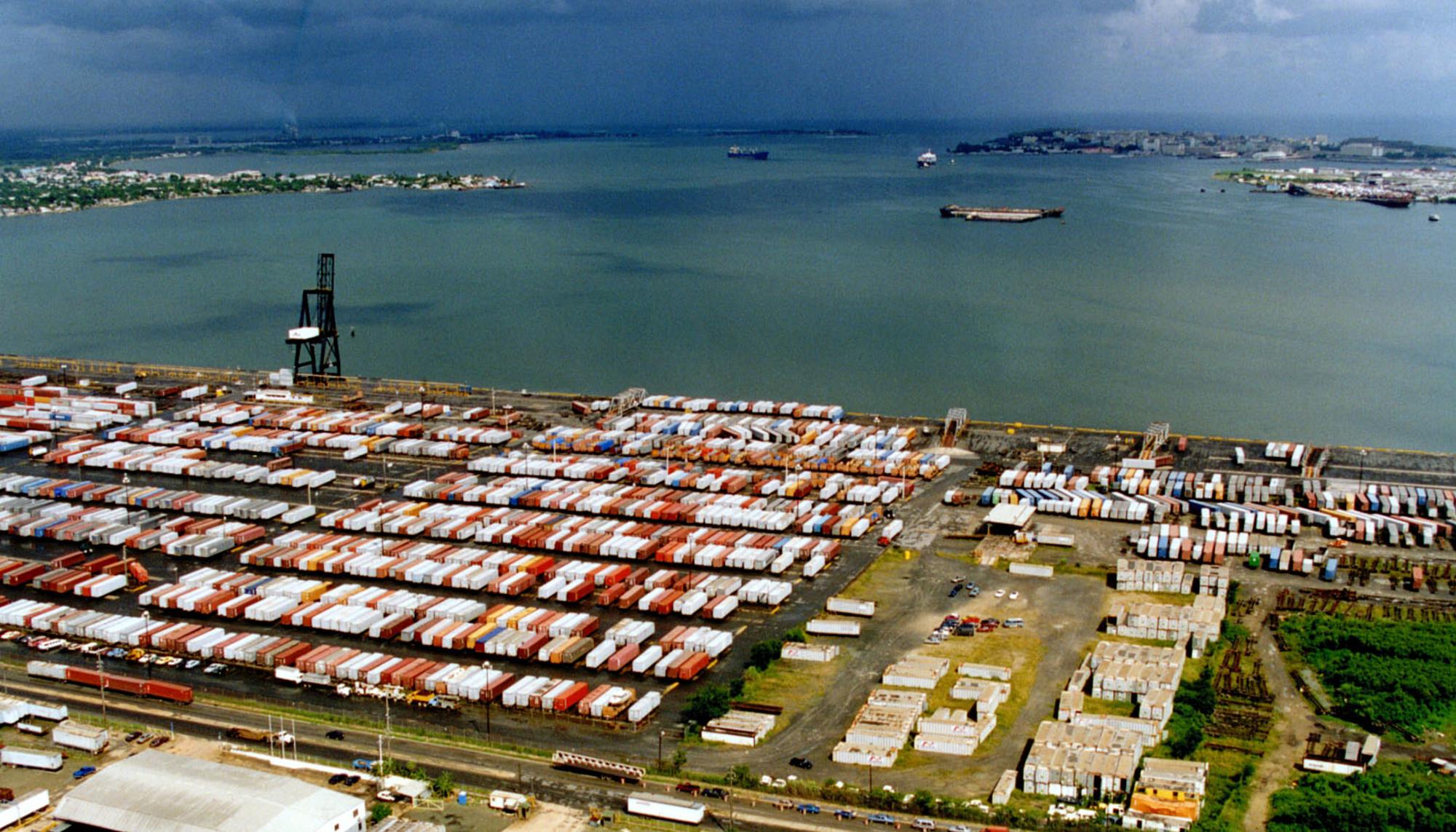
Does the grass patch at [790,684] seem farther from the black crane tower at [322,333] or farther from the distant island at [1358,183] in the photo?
the distant island at [1358,183]

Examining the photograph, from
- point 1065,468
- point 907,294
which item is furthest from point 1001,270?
point 1065,468

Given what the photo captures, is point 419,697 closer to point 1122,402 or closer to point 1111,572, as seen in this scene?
point 1111,572

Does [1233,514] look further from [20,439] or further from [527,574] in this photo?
[20,439]

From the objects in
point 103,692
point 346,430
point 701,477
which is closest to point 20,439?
point 346,430

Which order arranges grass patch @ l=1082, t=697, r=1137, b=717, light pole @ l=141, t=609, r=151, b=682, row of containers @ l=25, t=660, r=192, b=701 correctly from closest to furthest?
grass patch @ l=1082, t=697, r=1137, b=717
row of containers @ l=25, t=660, r=192, b=701
light pole @ l=141, t=609, r=151, b=682

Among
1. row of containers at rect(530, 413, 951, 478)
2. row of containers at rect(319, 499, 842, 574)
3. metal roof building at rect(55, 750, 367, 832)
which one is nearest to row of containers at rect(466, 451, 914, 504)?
row of containers at rect(530, 413, 951, 478)

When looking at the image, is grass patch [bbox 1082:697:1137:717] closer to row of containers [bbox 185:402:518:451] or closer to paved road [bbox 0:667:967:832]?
paved road [bbox 0:667:967:832]

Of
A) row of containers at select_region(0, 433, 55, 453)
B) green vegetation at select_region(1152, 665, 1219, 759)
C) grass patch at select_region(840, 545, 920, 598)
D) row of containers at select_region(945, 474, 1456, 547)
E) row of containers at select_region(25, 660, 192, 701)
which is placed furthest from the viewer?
row of containers at select_region(0, 433, 55, 453)
